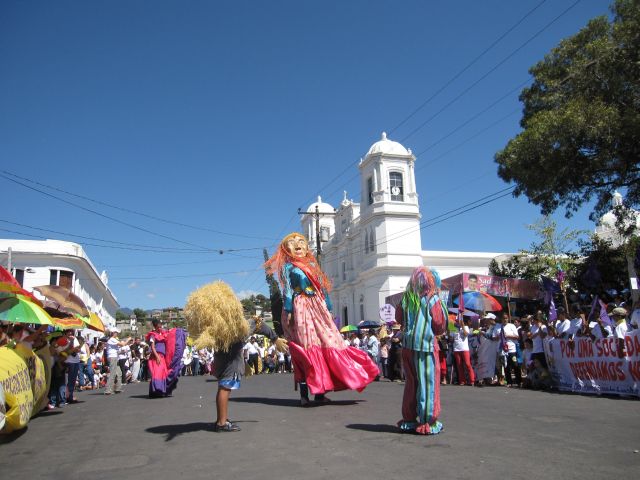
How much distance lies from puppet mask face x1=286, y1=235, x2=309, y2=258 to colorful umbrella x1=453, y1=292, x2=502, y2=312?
9976 mm

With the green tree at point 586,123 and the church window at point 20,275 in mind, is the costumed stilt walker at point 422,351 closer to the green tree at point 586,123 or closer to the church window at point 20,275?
the green tree at point 586,123

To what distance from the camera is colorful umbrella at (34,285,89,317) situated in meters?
11.5

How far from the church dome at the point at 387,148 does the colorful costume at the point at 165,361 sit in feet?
126

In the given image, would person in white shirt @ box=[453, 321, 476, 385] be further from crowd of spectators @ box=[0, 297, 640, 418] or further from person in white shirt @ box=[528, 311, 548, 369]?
person in white shirt @ box=[528, 311, 548, 369]

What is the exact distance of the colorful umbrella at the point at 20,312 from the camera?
751cm

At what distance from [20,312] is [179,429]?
10.1ft

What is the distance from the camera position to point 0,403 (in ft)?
19.1

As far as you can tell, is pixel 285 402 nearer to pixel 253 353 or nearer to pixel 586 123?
pixel 586 123

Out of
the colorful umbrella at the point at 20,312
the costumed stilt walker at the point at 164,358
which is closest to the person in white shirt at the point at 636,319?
the costumed stilt walker at the point at 164,358

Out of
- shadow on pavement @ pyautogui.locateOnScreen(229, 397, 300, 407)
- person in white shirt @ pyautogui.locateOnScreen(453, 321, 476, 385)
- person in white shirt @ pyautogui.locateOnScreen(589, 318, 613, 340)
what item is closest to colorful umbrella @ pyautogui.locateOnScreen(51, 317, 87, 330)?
shadow on pavement @ pyautogui.locateOnScreen(229, 397, 300, 407)

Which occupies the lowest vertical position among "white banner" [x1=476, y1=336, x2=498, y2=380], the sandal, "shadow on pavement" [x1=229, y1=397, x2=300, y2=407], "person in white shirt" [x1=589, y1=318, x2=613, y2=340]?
"shadow on pavement" [x1=229, y1=397, x2=300, y2=407]

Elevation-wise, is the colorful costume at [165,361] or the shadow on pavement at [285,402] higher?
the colorful costume at [165,361]

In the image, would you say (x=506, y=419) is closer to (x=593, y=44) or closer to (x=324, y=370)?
(x=324, y=370)

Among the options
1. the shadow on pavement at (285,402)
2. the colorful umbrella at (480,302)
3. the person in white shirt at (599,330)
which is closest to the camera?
Result: the shadow on pavement at (285,402)
